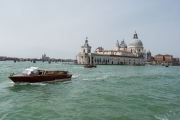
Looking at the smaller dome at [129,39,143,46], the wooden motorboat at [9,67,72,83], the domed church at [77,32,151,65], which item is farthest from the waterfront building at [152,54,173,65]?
the wooden motorboat at [9,67,72,83]

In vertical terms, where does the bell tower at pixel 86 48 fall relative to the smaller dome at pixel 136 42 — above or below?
below

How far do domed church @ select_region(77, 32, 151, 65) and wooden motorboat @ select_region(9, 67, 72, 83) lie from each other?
8012 centimetres

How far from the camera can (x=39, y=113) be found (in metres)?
9.35

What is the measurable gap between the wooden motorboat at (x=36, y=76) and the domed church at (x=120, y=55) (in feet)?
263

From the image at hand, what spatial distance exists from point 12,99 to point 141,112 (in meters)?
7.19

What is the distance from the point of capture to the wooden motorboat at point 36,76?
1833cm

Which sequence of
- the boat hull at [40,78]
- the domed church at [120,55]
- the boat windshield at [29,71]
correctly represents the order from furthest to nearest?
the domed church at [120,55] < the boat windshield at [29,71] < the boat hull at [40,78]

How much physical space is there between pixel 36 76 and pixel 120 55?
101 metres

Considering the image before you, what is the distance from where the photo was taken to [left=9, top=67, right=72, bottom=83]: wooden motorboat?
60.1ft

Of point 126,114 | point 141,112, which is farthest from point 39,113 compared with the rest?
point 141,112

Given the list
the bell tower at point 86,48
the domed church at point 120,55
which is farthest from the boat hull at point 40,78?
the bell tower at point 86,48

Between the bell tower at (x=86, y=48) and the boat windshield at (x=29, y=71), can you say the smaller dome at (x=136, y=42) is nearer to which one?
the bell tower at (x=86, y=48)

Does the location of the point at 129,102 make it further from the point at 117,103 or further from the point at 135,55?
the point at 135,55

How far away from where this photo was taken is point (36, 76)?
1933 cm
